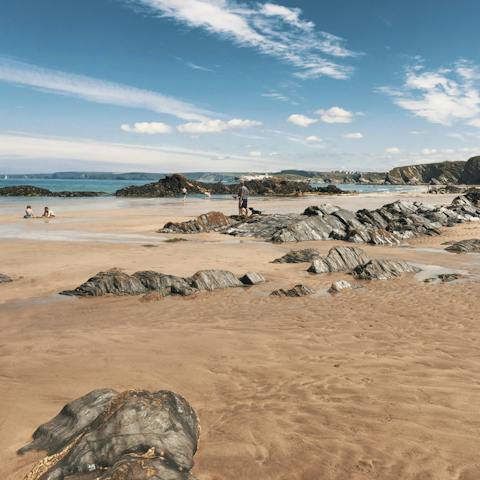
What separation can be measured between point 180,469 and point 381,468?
233 cm

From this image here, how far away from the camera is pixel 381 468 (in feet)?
16.5

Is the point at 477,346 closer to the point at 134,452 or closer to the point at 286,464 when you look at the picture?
the point at 286,464

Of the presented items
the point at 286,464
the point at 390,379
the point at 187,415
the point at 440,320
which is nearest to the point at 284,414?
the point at 286,464

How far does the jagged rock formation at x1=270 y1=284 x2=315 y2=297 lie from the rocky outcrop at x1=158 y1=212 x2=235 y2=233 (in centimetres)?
1697

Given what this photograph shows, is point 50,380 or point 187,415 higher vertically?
point 187,415

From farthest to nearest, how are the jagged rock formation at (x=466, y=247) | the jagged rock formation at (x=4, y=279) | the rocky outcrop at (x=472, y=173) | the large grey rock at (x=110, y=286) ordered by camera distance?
the rocky outcrop at (x=472, y=173) → the jagged rock formation at (x=466, y=247) → the jagged rock formation at (x=4, y=279) → the large grey rock at (x=110, y=286)

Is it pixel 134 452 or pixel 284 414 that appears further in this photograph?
pixel 284 414

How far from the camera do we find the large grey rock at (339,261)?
16.7m

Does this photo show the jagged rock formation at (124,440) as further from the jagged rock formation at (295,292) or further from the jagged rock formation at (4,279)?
the jagged rock formation at (4,279)

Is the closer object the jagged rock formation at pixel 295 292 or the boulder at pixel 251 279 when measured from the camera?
the jagged rock formation at pixel 295 292

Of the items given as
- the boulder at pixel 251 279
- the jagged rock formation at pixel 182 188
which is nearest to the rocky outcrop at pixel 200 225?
the boulder at pixel 251 279

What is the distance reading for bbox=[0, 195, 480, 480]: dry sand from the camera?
5289mm

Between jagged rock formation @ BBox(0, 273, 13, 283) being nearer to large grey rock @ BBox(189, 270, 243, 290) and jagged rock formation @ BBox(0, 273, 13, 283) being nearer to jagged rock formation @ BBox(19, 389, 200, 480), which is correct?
large grey rock @ BBox(189, 270, 243, 290)

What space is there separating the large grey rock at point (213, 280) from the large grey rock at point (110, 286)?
1.61m
